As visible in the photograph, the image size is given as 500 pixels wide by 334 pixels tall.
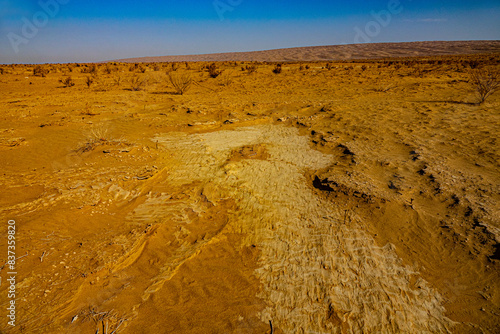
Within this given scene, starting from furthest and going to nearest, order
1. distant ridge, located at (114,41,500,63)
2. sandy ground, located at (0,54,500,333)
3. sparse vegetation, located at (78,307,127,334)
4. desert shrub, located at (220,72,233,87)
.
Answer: distant ridge, located at (114,41,500,63)
desert shrub, located at (220,72,233,87)
sandy ground, located at (0,54,500,333)
sparse vegetation, located at (78,307,127,334)

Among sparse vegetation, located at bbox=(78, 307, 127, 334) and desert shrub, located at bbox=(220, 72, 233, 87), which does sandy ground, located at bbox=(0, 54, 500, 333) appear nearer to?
sparse vegetation, located at bbox=(78, 307, 127, 334)

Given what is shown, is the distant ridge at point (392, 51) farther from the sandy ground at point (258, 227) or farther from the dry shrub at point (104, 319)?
the dry shrub at point (104, 319)

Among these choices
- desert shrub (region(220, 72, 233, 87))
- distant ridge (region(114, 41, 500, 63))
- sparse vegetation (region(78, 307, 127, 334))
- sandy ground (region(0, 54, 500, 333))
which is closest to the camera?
sparse vegetation (region(78, 307, 127, 334))

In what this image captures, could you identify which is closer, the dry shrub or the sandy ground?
the dry shrub

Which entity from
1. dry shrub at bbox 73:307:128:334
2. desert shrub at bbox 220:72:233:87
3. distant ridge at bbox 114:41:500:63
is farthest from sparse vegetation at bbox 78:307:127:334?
distant ridge at bbox 114:41:500:63

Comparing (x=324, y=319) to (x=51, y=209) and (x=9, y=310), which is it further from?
(x=51, y=209)

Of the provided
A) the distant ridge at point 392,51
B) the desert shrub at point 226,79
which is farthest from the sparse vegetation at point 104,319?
the distant ridge at point 392,51

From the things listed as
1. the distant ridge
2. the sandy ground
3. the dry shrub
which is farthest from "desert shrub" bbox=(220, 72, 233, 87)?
the distant ridge

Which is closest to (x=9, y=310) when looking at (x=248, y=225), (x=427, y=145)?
(x=248, y=225)

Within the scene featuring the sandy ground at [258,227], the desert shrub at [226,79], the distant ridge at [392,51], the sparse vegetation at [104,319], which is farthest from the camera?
the distant ridge at [392,51]
